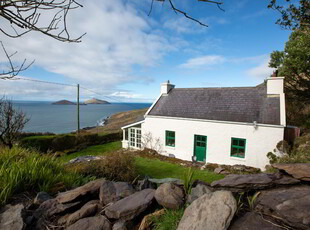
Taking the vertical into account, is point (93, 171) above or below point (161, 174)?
above

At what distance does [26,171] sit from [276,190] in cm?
540

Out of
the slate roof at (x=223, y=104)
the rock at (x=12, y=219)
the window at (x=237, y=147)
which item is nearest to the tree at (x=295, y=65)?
the slate roof at (x=223, y=104)

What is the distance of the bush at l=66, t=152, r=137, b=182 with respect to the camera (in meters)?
7.04

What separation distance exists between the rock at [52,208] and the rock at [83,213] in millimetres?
257

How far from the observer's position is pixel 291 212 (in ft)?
6.82

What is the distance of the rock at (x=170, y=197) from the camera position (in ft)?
9.13

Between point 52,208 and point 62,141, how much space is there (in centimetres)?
1541

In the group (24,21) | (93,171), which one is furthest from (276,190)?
(93,171)

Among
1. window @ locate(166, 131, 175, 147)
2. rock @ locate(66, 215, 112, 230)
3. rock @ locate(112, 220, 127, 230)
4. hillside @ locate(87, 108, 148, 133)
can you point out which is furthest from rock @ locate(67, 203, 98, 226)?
hillside @ locate(87, 108, 148, 133)

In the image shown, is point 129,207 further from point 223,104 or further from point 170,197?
point 223,104

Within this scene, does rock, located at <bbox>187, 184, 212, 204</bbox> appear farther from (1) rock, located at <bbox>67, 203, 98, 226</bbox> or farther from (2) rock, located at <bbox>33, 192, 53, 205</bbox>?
(2) rock, located at <bbox>33, 192, 53, 205</bbox>

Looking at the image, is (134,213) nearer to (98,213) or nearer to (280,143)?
(98,213)

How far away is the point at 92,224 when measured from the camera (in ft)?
8.81

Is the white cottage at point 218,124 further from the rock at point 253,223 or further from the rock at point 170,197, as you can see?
Answer: the rock at point 253,223
